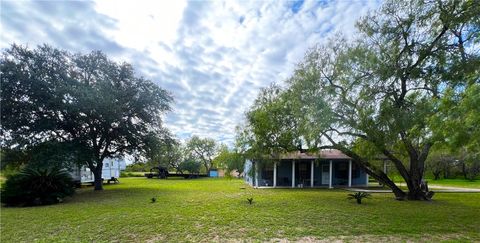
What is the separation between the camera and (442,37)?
31.8ft

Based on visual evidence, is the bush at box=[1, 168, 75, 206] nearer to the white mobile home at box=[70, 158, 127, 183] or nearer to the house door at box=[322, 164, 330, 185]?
the white mobile home at box=[70, 158, 127, 183]

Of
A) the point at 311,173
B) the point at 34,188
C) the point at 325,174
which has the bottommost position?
A: the point at 325,174

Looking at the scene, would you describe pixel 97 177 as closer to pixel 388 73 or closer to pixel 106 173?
pixel 106 173

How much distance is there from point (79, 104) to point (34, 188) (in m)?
5.26

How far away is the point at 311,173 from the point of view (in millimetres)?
21594

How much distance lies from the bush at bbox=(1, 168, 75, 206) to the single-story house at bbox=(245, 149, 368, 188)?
42.3 ft

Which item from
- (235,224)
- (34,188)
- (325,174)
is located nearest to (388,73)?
(235,224)

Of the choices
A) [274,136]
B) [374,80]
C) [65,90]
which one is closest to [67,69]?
[65,90]

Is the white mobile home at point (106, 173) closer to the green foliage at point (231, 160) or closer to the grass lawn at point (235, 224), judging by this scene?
→ the green foliage at point (231, 160)

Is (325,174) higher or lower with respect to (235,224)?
lower

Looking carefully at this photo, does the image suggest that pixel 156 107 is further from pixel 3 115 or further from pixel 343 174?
pixel 343 174

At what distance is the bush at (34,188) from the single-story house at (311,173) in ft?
42.3

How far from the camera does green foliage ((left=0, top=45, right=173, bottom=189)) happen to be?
14.7 metres

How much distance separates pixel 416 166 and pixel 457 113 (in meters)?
9.23
